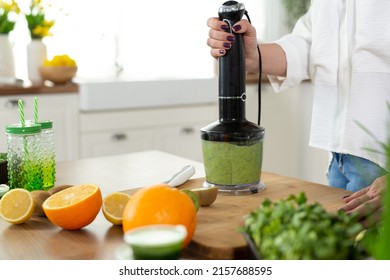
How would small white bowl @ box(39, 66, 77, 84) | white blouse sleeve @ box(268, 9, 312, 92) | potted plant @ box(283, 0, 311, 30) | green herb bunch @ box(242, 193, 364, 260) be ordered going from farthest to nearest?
potted plant @ box(283, 0, 311, 30), small white bowl @ box(39, 66, 77, 84), white blouse sleeve @ box(268, 9, 312, 92), green herb bunch @ box(242, 193, 364, 260)

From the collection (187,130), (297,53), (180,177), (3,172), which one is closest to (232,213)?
(180,177)

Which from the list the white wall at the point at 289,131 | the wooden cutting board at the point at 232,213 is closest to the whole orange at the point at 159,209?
the wooden cutting board at the point at 232,213

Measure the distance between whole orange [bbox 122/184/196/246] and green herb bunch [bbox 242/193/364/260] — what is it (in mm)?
134

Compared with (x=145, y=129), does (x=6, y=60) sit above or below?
above

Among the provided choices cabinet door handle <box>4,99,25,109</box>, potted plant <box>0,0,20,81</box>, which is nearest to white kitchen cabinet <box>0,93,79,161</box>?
cabinet door handle <box>4,99,25,109</box>

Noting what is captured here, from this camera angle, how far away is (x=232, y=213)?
105 cm

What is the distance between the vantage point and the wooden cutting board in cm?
86

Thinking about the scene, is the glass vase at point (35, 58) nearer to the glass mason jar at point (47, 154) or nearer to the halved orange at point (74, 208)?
the glass mason jar at point (47, 154)

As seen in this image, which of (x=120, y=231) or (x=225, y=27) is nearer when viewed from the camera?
(x=120, y=231)

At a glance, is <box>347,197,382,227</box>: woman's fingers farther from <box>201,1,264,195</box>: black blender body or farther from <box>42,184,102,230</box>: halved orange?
<box>42,184,102,230</box>: halved orange

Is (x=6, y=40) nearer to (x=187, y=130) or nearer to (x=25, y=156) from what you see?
(x=187, y=130)

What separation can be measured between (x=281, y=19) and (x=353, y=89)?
268cm

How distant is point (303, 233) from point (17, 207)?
0.60 meters

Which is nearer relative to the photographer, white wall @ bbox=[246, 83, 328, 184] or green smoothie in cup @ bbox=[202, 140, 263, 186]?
green smoothie in cup @ bbox=[202, 140, 263, 186]
